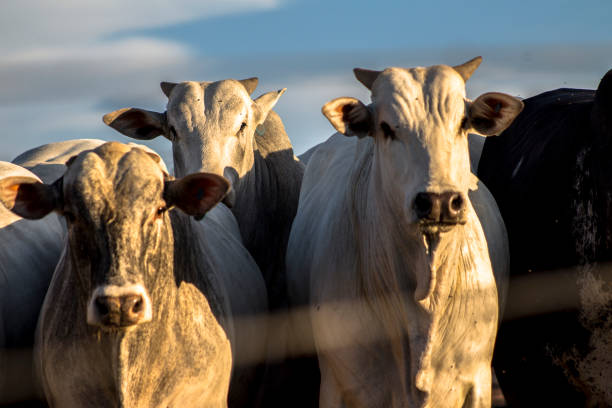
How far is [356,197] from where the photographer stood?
5.56 m

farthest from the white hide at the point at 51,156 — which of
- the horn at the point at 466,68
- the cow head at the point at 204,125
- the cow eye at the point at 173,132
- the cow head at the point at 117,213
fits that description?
the horn at the point at 466,68

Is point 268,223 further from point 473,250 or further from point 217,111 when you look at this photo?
point 473,250

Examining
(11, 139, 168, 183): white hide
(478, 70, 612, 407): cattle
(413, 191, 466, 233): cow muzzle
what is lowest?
(478, 70, 612, 407): cattle

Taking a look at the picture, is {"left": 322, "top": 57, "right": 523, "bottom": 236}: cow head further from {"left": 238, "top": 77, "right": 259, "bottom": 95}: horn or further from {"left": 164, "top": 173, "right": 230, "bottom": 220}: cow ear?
{"left": 238, "top": 77, "right": 259, "bottom": 95}: horn

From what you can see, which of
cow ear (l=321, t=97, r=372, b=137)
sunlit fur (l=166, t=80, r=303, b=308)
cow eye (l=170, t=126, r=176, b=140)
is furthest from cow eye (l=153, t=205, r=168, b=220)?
cow eye (l=170, t=126, r=176, b=140)

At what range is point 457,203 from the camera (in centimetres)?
459

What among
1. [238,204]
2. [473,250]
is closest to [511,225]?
[473,250]

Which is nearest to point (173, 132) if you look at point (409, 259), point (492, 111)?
point (409, 259)

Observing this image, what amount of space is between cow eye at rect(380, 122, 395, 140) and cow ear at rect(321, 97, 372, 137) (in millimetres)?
139

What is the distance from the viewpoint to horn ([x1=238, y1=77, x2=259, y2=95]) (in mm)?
7102

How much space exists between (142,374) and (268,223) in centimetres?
279

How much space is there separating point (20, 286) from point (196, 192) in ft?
5.30

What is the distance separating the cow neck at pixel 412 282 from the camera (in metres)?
4.93

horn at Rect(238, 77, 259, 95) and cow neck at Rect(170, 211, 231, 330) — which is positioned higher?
horn at Rect(238, 77, 259, 95)
